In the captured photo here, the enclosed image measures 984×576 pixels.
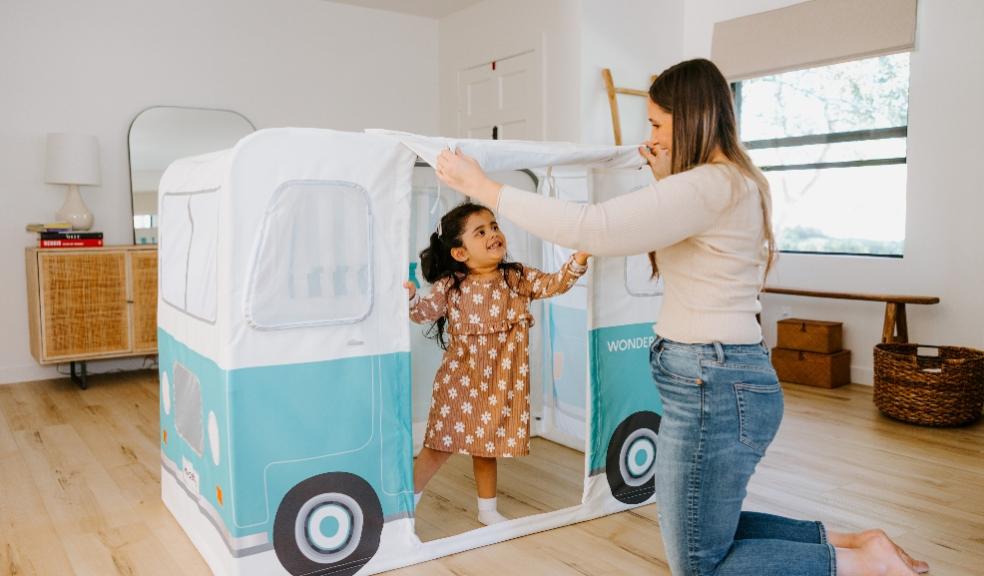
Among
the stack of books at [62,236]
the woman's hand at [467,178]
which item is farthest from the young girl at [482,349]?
the stack of books at [62,236]

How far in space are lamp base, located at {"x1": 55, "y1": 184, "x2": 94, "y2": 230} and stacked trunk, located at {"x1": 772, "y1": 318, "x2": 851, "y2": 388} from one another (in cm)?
408

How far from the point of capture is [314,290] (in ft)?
6.67

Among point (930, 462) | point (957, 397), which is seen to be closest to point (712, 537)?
point (930, 462)

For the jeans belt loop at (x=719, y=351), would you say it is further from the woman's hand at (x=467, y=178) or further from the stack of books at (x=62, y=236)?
the stack of books at (x=62, y=236)

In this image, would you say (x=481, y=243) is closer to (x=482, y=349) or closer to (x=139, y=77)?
(x=482, y=349)

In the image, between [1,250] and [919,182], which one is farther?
[1,250]

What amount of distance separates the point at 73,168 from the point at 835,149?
4402 millimetres

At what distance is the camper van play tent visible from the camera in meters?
1.95

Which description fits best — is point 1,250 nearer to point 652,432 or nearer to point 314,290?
point 314,290

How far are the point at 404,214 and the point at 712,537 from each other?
3.73ft

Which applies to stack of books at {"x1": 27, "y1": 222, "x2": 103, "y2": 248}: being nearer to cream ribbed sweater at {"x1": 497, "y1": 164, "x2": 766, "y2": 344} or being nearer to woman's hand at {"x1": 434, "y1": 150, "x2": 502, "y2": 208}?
woman's hand at {"x1": 434, "y1": 150, "x2": 502, "y2": 208}

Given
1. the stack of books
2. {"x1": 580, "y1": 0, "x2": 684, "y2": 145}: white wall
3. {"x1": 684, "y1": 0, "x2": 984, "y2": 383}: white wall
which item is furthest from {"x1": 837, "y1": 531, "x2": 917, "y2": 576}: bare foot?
the stack of books

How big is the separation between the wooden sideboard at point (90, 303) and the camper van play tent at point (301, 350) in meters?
2.26

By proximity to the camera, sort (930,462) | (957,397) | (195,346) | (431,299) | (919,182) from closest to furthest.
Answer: (195,346) < (431,299) < (930,462) < (957,397) < (919,182)
